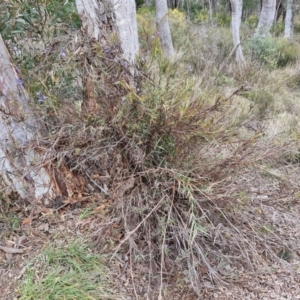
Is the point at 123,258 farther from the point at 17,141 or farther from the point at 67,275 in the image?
the point at 17,141

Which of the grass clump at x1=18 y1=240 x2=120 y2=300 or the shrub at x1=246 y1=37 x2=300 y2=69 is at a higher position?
the grass clump at x1=18 y1=240 x2=120 y2=300

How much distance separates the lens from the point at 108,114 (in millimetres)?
2117

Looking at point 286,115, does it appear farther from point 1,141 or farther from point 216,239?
point 1,141

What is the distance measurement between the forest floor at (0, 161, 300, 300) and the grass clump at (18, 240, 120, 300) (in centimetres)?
3

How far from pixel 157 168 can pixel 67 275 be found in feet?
2.74

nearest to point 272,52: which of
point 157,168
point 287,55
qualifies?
point 287,55

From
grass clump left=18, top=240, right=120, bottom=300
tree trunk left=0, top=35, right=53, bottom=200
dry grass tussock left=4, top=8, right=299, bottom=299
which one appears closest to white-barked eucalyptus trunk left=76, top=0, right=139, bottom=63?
dry grass tussock left=4, top=8, right=299, bottom=299

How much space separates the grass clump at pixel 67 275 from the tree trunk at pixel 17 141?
0.45 m

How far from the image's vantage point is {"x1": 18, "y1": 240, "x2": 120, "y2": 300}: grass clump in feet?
5.96

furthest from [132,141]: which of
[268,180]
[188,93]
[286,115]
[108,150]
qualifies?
[286,115]

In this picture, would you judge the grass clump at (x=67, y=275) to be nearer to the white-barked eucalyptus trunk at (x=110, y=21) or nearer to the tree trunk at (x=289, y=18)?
the white-barked eucalyptus trunk at (x=110, y=21)

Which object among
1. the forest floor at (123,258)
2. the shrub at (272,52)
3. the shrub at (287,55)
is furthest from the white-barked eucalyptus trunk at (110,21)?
the shrub at (287,55)

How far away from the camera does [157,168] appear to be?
211 centimetres

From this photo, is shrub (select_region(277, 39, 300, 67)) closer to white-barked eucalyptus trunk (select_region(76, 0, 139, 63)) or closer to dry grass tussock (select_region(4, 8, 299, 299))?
white-barked eucalyptus trunk (select_region(76, 0, 139, 63))
